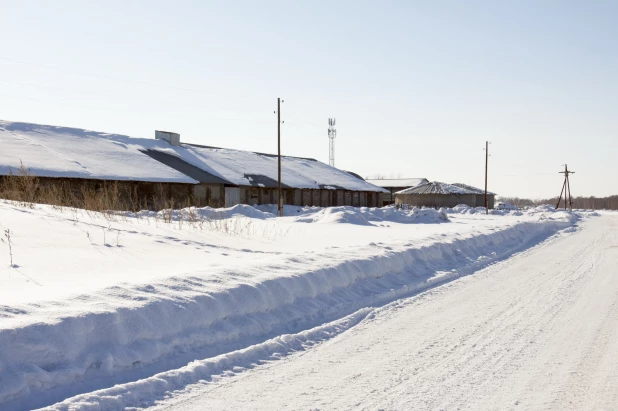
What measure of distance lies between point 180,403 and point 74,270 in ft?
17.6

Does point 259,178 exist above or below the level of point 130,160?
below

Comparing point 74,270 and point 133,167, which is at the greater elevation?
point 133,167

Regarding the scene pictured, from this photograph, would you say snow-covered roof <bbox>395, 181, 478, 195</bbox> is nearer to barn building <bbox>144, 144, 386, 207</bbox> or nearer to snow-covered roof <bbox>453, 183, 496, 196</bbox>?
snow-covered roof <bbox>453, 183, 496, 196</bbox>

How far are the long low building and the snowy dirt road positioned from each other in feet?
57.0

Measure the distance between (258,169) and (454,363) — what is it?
4140 cm

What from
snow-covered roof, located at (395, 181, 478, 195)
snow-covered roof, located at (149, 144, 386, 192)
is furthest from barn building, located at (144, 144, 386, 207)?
snow-covered roof, located at (395, 181, 478, 195)

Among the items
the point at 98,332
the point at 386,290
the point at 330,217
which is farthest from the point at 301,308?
the point at 330,217

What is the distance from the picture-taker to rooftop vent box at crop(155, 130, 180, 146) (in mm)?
47094

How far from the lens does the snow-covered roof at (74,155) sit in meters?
29.5

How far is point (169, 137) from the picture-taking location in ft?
155

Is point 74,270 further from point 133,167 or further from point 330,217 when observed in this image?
point 133,167

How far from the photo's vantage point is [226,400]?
4906 millimetres

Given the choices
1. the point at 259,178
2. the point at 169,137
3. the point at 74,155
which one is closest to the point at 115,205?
the point at 74,155

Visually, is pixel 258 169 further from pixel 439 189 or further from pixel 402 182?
pixel 402 182
